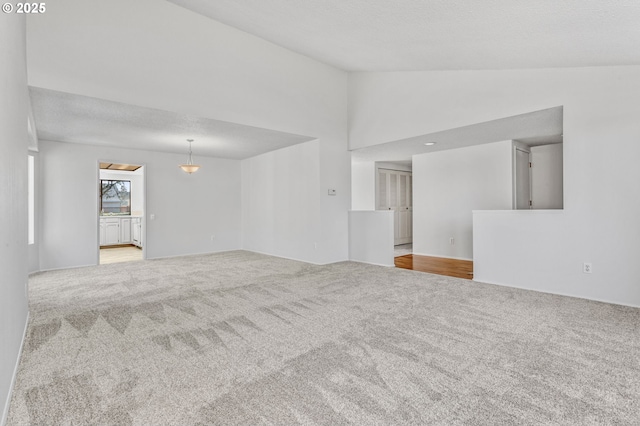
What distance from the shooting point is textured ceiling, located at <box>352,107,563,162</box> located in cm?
449

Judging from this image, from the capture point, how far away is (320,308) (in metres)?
3.51

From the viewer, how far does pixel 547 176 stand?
21.4ft

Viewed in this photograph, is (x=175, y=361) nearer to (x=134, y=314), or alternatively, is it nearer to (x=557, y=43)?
(x=134, y=314)

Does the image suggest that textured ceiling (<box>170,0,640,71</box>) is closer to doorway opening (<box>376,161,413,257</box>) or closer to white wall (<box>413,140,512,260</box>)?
white wall (<box>413,140,512,260</box>)

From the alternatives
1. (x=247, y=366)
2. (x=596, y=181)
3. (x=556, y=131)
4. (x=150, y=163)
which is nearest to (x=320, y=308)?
(x=247, y=366)

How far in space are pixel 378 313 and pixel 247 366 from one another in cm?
157

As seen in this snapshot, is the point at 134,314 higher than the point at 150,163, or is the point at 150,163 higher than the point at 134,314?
the point at 150,163

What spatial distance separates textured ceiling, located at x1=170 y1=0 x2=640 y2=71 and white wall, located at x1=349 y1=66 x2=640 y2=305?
243 millimetres

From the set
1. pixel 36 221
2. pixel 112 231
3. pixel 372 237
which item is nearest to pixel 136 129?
pixel 36 221

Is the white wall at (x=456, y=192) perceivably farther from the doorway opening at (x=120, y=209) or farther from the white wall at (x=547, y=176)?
the doorway opening at (x=120, y=209)

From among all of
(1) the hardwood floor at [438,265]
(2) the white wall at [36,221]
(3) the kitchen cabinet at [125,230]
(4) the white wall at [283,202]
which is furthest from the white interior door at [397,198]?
(3) the kitchen cabinet at [125,230]

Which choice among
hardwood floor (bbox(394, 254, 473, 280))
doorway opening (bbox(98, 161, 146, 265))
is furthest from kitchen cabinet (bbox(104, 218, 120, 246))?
hardwood floor (bbox(394, 254, 473, 280))

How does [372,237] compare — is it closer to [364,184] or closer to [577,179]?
[364,184]

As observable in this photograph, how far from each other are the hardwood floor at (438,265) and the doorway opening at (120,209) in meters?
7.26
